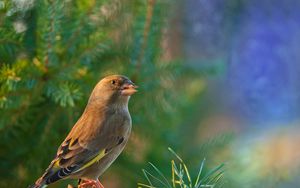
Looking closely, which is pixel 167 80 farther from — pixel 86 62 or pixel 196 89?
pixel 196 89

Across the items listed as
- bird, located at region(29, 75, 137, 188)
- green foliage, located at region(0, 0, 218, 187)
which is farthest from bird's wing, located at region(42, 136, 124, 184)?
green foliage, located at region(0, 0, 218, 187)

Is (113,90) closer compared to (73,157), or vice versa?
(73,157)

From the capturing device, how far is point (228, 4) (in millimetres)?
4090

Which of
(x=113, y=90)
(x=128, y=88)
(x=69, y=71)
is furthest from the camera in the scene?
(x=113, y=90)

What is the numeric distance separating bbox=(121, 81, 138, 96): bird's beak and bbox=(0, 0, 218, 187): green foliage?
38 millimetres

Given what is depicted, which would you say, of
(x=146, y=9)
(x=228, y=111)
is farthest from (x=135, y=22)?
(x=228, y=111)

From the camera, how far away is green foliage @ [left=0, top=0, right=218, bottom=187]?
5.50 ft

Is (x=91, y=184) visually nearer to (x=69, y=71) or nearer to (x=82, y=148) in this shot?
(x=82, y=148)

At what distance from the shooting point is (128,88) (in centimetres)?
181

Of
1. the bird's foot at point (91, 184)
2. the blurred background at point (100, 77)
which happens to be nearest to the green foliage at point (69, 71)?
the blurred background at point (100, 77)

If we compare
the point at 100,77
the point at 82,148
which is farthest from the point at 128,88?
the point at 82,148

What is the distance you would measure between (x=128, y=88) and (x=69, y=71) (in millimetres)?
179

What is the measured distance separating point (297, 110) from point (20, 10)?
219 cm

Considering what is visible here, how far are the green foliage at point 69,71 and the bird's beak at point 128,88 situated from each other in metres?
0.04
